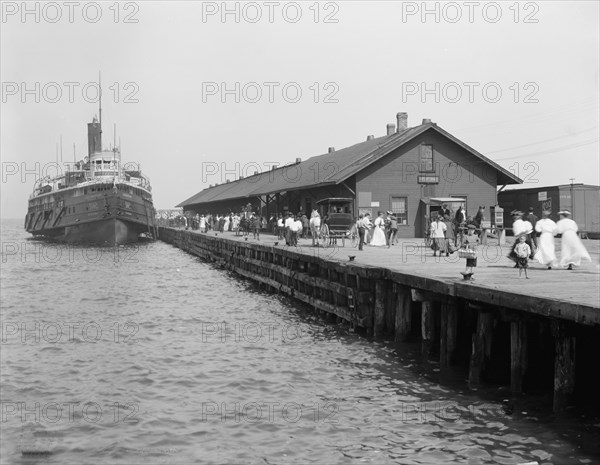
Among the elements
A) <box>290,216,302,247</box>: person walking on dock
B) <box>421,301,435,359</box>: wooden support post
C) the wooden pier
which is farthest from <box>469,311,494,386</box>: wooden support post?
<box>290,216,302,247</box>: person walking on dock

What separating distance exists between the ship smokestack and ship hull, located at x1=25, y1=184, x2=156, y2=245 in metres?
13.9

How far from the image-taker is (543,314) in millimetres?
9305

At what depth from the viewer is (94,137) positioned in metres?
76.8

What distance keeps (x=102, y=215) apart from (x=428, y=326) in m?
46.2

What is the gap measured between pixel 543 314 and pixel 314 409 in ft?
12.2

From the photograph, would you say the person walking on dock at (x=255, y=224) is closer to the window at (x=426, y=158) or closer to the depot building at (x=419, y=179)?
the depot building at (x=419, y=179)

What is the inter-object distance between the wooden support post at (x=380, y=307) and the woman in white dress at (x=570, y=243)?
14.0 feet

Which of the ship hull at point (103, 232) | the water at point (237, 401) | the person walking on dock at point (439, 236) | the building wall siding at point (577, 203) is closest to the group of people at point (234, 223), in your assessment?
the ship hull at point (103, 232)

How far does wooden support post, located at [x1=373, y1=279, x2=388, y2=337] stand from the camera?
15.7 m

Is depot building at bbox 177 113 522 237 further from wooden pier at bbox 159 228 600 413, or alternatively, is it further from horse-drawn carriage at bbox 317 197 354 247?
wooden pier at bbox 159 228 600 413

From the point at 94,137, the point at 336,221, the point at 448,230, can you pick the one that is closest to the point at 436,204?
the point at 336,221

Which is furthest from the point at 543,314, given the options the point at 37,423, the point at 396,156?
the point at 396,156

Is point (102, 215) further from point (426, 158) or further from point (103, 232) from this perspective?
point (426, 158)

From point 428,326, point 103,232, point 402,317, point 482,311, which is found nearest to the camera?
point 482,311
